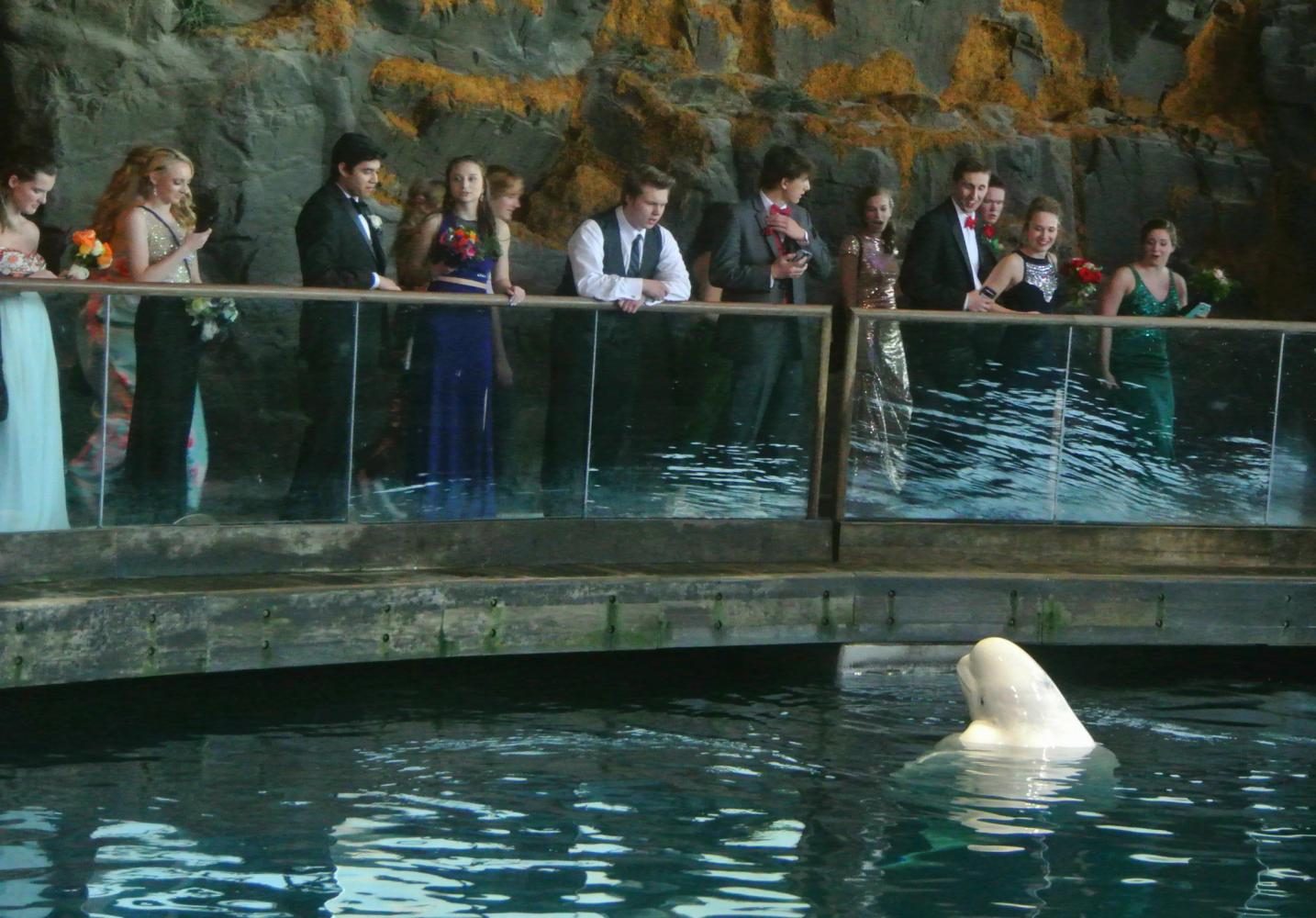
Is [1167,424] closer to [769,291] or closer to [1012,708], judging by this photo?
[769,291]

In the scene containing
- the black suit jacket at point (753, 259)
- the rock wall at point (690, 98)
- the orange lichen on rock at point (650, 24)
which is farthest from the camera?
the orange lichen on rock at point (650, 24)

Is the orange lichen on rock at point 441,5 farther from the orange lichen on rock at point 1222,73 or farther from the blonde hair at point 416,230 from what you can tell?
the blonde hair at point 416,230

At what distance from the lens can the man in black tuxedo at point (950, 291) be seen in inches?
375

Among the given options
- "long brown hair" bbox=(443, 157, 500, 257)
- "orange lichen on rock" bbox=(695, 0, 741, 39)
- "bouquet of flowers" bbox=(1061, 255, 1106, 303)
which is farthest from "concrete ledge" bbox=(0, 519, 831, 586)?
"orange lichen on rock" bbox=(695, 0, 741, 39)

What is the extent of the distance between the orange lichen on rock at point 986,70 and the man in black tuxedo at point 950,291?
25.5 feet

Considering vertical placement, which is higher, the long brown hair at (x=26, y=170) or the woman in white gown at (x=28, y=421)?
the long brown hair at (x=26, y=170)

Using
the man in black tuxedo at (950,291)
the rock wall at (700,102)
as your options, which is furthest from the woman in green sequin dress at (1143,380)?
the rock wall at (700,102)

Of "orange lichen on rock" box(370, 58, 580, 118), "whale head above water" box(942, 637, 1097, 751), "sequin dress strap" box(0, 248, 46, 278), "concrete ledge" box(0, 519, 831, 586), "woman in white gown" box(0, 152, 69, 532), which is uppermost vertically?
"orange lichen on rock" box(370, 58, 580, 118)

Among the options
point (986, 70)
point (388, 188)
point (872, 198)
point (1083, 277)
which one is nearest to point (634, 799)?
point (872, 198)

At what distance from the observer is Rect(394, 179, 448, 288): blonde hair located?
939cm

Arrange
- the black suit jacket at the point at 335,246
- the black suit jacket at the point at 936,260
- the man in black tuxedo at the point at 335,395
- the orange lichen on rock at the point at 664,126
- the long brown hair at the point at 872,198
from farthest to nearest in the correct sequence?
the orange lichen on rock at the point at 664,126 → the long brown hair at the point at 872,198 → the black suit jacket at the point at 936,260 → the black suit jacket at the point at 335,246 → the man in black tuxedo at the point at 335,395

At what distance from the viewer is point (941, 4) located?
18.2 metres

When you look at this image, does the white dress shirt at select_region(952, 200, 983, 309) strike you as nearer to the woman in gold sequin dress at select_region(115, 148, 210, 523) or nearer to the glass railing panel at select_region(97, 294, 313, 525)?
the glass railing panel at select_region(97, 294, 313, 525)

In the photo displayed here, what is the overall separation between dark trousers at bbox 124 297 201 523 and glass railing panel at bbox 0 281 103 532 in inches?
6.4
